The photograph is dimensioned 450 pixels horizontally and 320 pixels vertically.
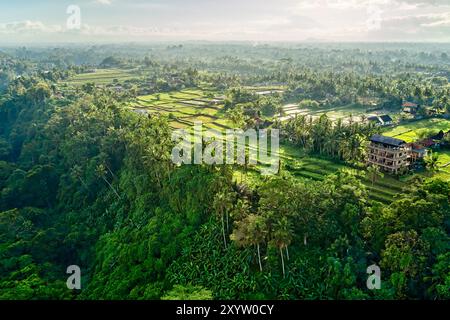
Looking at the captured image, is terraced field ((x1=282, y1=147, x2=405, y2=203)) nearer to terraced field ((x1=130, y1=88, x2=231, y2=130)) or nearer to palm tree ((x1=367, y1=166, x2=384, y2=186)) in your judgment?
palm tree ((x1=367, y1=166, x2=384, y2=186))

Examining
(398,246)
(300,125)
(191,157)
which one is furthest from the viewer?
(300,125)

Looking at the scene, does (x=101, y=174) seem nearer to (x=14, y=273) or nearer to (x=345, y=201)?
(x=14, y=273)

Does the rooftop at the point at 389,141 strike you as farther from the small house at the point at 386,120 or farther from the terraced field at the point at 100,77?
the terraced field at the point at 100,77

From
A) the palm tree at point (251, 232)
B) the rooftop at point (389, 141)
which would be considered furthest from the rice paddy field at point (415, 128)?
the palm tree at point (251, 232)

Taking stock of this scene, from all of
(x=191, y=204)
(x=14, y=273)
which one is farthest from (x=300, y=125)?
(x=14, y=273)

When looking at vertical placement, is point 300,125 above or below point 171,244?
above

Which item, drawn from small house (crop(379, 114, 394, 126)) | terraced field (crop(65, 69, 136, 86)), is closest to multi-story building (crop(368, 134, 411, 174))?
small house (crop(379, 114, 394, 126))

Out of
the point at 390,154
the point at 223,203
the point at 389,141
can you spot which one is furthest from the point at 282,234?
the point at 389,141
